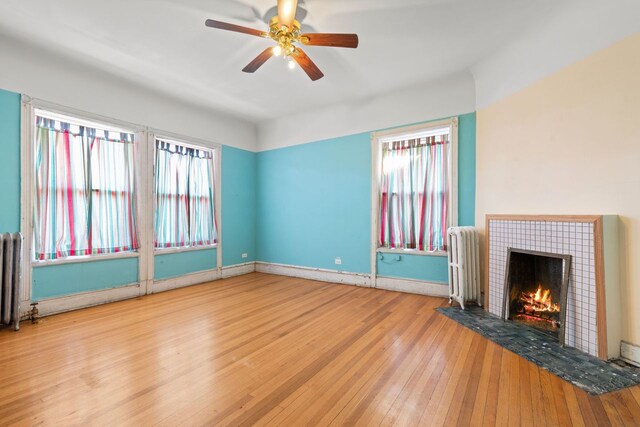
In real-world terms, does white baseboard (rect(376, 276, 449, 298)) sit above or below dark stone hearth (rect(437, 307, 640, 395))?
above

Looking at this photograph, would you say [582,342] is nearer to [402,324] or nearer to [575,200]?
[575,200]

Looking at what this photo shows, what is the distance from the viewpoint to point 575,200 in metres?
2.52

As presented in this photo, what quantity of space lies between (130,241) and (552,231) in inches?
208

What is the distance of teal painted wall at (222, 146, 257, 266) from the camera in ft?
17.7

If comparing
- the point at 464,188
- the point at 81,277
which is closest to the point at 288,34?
the point at 464,188

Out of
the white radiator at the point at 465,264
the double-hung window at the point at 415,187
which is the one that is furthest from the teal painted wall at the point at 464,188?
the white radiator at the point at 465,264

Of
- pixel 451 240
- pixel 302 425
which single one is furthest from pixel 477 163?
pixel 302 425

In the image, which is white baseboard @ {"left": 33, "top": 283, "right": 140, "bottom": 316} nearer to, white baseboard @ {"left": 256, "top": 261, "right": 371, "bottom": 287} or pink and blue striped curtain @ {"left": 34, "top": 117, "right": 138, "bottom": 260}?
pink and blue striped curtain @ {"left": 34, "top": 117, "right": 138, "bottom": 260}

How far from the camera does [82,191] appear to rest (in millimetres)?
3668

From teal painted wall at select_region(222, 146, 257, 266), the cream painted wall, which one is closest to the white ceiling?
the cream painted wall

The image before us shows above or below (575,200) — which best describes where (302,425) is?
below

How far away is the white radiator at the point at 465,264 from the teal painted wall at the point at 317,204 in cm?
143

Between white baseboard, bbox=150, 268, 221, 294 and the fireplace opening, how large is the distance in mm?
Answer: 4552

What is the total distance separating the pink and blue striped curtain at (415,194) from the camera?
4062mm
